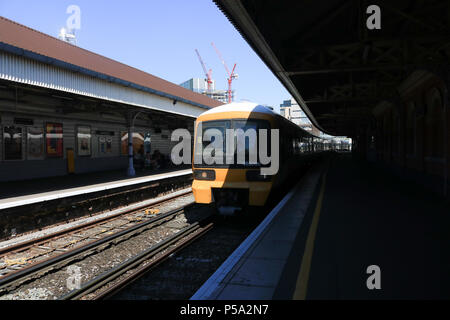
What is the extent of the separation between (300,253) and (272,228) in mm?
1550

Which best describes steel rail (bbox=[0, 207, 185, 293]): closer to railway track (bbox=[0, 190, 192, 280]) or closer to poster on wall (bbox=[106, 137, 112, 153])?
railway track (bbox=[0, 190, 192, 280])

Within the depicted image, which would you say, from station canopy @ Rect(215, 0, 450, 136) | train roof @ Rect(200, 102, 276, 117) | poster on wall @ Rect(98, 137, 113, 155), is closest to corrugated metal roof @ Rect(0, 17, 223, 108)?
poster on wall @ Rect(98, 137, 113, 155)

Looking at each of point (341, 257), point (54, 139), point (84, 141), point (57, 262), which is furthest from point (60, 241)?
point (84, 141)

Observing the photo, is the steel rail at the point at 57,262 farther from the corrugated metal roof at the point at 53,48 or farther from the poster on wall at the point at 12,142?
the poster on wall at the point at 12,142

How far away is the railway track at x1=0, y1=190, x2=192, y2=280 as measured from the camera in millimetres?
5992

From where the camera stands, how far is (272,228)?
6352 millimetres

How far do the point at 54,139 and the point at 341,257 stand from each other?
15.0m

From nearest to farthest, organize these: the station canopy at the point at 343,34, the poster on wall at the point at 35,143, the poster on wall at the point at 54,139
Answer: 1. the station canopy at the point at 343,34
2. the poster on wall at the point at 35,143
3. the poster on wall at the point at 54,139

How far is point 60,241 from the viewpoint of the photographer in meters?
7.30

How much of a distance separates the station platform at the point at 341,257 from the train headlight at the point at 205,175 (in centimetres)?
180

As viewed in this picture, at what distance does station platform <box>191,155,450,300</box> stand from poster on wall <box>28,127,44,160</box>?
12.1 metres

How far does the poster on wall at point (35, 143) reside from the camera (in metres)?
13.9

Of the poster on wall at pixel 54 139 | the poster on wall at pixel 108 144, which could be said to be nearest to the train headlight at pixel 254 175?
the poster on wall at pixel 54 139
